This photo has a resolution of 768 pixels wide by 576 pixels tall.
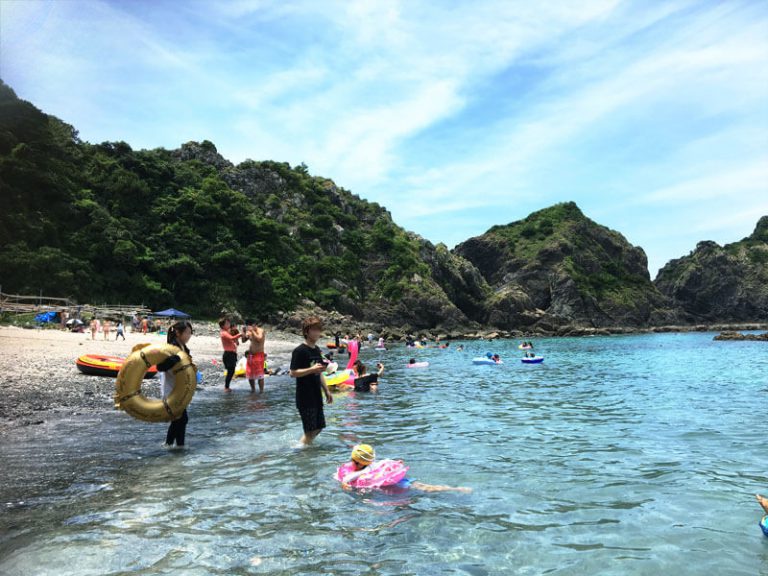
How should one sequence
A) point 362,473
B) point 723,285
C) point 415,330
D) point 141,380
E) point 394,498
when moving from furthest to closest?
1. point 723,285
2. point 415,330
3. point 141,380
4. point 362,473
5. point 394,498

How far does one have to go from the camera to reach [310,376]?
7750 mm

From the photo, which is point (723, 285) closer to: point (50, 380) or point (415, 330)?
point (415, 330)

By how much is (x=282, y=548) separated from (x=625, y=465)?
240 inches

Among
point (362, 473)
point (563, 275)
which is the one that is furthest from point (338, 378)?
point (563, 275)

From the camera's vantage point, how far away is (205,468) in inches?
297

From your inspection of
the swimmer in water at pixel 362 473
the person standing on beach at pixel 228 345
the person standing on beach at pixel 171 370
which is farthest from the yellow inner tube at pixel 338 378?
the swimmer in water at pixel 362 473

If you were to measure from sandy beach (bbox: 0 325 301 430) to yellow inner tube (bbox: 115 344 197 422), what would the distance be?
3961 millimetres

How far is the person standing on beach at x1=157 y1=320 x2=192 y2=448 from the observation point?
781 centimetres

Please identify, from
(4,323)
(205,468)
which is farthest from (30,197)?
(205,468)

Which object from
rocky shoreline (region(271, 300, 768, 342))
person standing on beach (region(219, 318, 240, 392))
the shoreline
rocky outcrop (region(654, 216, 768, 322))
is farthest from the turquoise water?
rocky outcrop (region(654, 216, 768, 322))

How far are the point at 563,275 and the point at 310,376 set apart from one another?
118247 millimetres

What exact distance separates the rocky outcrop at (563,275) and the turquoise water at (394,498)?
85.6m

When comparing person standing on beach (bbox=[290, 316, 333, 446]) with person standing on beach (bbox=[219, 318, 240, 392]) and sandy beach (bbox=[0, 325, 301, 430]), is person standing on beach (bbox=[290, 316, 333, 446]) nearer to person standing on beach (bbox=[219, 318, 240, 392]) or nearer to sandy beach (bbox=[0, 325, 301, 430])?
sandy beach (bbox=[0, 325, 301, 430])

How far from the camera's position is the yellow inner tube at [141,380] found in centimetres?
751
